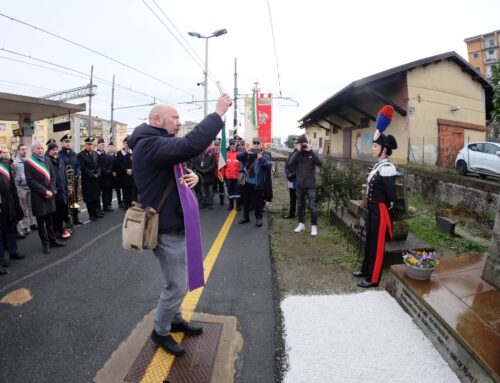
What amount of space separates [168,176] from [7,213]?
3.79 meters

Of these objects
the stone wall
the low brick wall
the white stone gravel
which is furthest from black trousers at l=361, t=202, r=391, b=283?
the stone wall

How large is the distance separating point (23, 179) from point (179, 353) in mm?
5484

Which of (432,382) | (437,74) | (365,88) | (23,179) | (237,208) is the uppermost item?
(437,74)

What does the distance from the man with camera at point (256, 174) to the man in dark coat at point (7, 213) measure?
4076 millimetres

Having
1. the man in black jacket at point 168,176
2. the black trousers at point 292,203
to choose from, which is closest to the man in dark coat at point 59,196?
the man in black jacket at point 168,176

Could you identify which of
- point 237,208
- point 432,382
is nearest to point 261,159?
point 237,208

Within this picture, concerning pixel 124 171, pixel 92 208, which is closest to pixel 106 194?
pixel 124 171

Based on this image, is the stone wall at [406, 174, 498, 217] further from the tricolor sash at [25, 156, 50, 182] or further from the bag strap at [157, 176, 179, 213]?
the tricolor sash at [25, 156, 50, 182]

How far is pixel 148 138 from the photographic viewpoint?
2.20 meters

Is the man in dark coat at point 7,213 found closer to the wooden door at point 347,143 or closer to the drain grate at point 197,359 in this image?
the drain grate at point 197,359

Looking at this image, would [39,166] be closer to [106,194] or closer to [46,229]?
[46,229]

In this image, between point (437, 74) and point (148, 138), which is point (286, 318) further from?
point (437, 74)

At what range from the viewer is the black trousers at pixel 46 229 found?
16.7 ft

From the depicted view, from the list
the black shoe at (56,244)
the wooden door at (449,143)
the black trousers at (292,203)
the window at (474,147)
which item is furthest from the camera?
the wooden door at (449,143)
